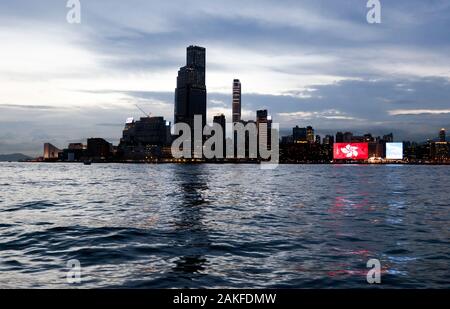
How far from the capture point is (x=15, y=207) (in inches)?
1609

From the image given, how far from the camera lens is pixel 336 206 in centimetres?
4384

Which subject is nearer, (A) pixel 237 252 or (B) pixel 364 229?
(A) pixel 237 252

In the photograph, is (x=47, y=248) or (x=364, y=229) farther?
(x=364, y=229)

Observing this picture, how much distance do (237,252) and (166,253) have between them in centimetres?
337

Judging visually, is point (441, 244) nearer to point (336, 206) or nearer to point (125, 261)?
point (125, 261)

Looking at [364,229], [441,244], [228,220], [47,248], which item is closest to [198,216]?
[228,220]

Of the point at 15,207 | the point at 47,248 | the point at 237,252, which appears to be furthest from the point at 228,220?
the point at 15,207
